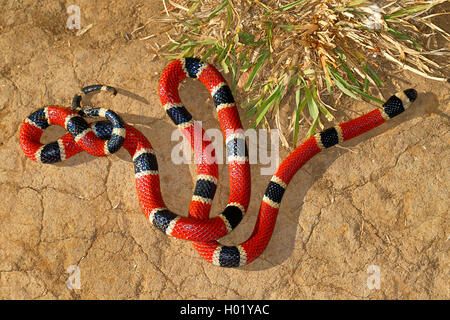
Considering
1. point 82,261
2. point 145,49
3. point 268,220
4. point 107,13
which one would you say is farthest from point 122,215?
point 107,13

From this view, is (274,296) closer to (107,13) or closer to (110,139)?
(110,139)

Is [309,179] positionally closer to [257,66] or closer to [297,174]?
[297,174]

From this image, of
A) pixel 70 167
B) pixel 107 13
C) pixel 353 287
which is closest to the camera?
pixel 353 287

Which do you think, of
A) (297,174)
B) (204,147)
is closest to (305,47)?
(297,174)


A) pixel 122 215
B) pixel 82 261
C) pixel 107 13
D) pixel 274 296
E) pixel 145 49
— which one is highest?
pixel 107 13

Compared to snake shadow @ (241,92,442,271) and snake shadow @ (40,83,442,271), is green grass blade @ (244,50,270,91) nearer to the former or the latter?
snake shadow @ (40,83,442,271)

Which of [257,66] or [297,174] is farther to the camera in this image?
[297,174]

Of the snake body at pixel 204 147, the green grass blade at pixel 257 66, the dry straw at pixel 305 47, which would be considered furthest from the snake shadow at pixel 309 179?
the green grass blade at pixel 257 66
